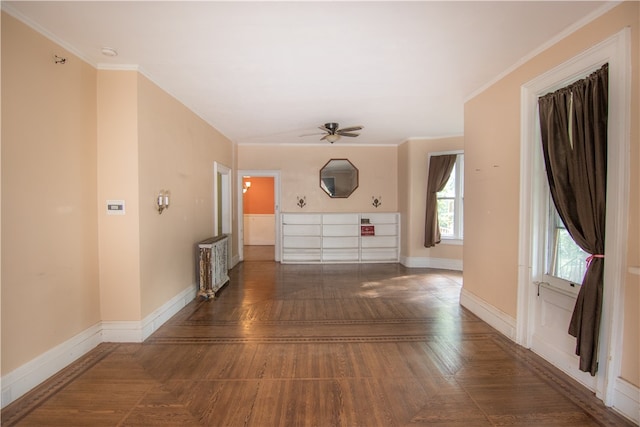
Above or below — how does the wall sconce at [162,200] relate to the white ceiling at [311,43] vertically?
below

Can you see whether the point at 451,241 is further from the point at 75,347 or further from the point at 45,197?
the point at 45,197

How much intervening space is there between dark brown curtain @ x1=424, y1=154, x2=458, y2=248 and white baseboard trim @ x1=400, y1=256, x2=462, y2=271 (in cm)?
35

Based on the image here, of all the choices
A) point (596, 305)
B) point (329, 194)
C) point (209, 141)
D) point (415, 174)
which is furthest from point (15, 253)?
point (415, 174)

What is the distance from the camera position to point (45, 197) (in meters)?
2.29

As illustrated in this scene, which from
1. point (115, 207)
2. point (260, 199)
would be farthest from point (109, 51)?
point (260, 199)

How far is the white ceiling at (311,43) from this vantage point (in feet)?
6.61

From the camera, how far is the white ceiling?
2014 mm

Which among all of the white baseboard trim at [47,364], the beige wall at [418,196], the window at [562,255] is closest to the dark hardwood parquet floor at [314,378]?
the white baseboard trim at [47,364]

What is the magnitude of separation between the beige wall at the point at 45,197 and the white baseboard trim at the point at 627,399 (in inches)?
160

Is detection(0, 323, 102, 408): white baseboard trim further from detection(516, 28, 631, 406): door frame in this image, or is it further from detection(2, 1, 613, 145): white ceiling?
detection(516, 28, 631, 406): door frame

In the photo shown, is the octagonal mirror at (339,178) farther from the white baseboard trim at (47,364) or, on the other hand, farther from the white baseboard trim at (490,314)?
the white baseboard trim at (47,364)

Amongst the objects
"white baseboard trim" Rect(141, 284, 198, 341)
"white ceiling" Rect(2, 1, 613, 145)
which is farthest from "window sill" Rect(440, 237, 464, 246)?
"white baseboard trim" Rect(141, 284, 198, 341)

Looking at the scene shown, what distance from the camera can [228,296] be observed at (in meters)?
4.37

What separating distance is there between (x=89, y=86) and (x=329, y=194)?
4868 mm
